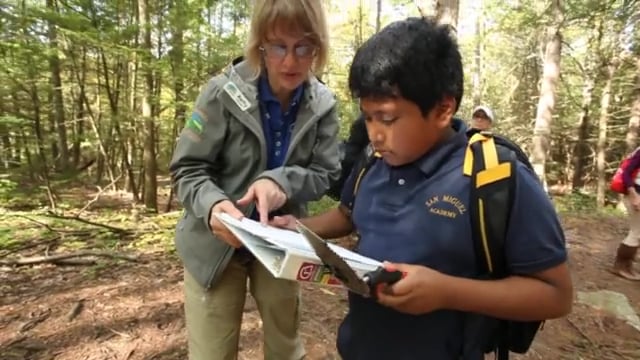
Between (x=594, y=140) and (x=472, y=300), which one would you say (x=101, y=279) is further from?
(x=594, y=140)

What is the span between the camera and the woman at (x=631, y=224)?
4320mm

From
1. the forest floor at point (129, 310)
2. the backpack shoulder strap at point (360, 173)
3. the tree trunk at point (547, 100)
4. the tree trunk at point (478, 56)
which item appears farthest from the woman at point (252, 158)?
the tree trunk at point (478, 56)

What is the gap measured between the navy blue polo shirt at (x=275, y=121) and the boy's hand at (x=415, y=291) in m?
0.80

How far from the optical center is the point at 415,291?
34.4 inches

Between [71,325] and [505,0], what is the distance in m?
15.7

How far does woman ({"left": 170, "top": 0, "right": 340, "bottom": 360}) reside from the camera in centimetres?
139

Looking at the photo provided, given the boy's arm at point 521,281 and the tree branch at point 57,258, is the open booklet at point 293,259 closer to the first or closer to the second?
the boy's arm at point 521,281

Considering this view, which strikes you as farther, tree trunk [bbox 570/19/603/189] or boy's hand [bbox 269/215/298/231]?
tree trunk [bbox 570/19/603/189]

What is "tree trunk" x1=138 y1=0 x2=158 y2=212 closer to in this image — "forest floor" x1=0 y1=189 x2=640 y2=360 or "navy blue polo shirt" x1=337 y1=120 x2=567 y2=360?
"forest floor" x1=0 y1=189 x2=640 y2=360

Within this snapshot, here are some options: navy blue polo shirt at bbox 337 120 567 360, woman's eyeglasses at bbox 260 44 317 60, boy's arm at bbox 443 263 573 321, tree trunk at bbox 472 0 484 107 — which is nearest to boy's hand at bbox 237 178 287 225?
navy blue polo shirt at bbox 337 120 567 360

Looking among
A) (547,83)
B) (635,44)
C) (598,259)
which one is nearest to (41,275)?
(598,259)

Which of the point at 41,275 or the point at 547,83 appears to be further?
the point at 547,83

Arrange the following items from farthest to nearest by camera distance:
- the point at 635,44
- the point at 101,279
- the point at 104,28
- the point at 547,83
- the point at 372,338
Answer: the point at 635,44, the point at 547,83, the point at 104,28, the point at 101,279, the point at 372,338

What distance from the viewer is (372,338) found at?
1.13 m
